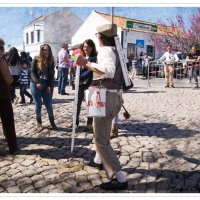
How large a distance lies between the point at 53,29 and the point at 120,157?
34023mm

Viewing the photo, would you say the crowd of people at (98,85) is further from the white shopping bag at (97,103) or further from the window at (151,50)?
the window at (151,50)

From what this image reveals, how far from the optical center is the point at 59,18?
37.2m

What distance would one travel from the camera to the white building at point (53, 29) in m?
36.3

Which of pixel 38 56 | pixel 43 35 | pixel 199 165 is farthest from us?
pixel 43 35

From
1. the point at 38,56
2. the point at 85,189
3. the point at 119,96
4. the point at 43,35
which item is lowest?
the point at 85,189

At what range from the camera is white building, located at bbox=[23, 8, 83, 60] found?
119 ft

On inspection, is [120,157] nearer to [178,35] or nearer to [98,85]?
[98,85]

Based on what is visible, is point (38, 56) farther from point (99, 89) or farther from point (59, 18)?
point (59, 18)

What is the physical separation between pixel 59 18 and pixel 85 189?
35.7m

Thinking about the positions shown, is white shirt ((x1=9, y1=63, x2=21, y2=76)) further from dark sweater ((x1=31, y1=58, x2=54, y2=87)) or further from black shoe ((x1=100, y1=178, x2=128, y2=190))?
black shoe ((x1=100, y1=178, x2=128, y2=190))

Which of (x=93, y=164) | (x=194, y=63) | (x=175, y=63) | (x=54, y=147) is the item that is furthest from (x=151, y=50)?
(x=93, y=164)

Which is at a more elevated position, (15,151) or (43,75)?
(43,75)

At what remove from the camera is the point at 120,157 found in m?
4.64

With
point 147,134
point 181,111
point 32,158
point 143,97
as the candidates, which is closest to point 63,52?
point 143,97
